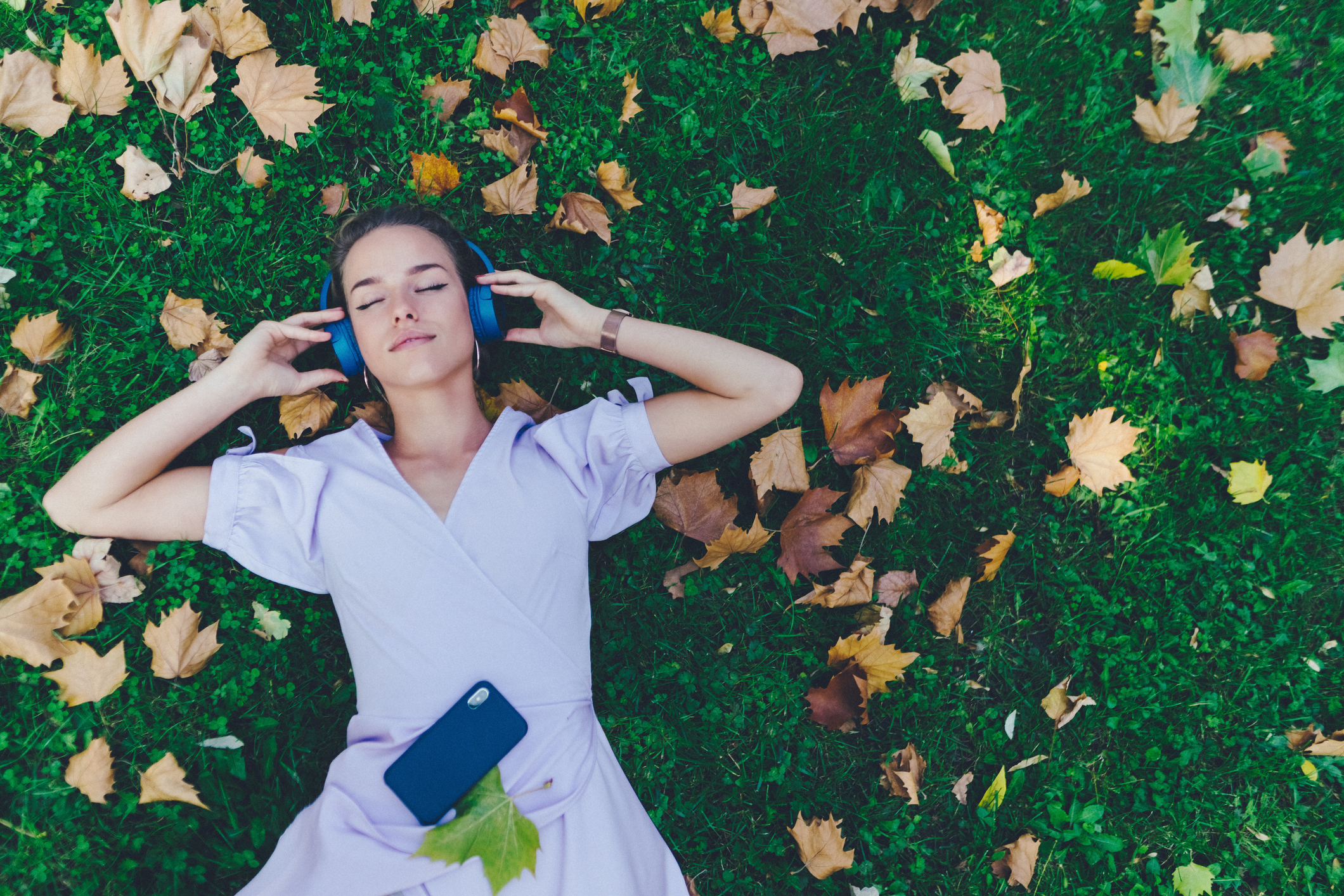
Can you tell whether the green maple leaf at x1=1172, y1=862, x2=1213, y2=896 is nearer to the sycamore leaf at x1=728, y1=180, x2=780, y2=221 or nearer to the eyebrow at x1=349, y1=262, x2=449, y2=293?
the sycamore leaf at x1=728, y1=180, x2=780, y2=221

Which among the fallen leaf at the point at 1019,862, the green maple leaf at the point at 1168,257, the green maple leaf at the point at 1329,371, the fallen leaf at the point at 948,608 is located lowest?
the fallen leaf at the point at 1019,862

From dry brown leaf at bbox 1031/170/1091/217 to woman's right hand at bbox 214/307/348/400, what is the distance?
295 cm

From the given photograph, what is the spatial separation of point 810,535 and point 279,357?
2.17 metres

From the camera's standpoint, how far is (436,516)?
2.59m

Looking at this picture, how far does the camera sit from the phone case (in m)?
2.44

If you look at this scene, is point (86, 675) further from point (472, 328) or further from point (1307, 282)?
point (1307, 282)

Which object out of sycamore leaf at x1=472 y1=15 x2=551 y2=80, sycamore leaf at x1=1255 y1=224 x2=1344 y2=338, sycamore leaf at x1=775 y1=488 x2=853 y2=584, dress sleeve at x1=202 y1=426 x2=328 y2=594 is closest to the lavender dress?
dress sleeve at x1=202 y1=426 x2=328 y2=594

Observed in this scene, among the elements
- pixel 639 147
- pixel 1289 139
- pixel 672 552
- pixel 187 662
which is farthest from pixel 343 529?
pixel 1289 139

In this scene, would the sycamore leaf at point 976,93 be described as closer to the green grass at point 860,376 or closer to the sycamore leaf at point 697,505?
the green grass at point 860,376

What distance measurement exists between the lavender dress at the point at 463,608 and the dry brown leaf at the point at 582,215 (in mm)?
892

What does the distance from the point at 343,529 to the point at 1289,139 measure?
4.34 metres

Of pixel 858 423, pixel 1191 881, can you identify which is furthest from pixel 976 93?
pixel 1191 881

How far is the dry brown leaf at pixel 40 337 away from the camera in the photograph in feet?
9.55

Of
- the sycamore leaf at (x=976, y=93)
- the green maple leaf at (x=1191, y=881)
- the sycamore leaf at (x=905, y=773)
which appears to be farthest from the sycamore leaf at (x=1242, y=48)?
the green maple leaf at (x=1191, y=881)
